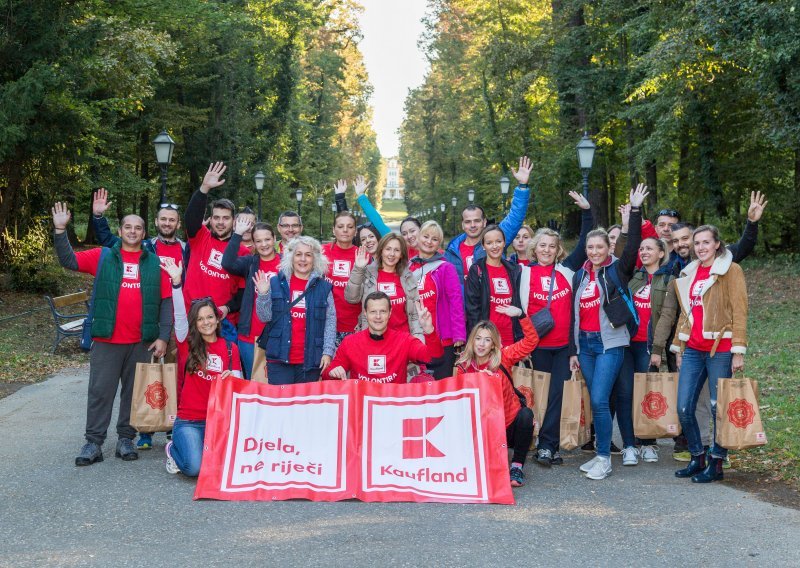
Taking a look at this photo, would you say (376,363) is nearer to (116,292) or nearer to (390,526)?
(390,526)

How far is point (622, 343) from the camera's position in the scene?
7230 millimetres

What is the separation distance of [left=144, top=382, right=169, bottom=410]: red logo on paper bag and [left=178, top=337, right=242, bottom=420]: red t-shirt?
0.18m

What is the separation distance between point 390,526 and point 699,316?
313 cm

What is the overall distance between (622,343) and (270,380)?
308 cm

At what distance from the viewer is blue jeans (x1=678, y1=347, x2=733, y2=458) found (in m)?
6.86

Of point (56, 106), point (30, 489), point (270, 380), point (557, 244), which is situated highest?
point (56, 106)

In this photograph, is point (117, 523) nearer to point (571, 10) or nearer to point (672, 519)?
point (672, 519)

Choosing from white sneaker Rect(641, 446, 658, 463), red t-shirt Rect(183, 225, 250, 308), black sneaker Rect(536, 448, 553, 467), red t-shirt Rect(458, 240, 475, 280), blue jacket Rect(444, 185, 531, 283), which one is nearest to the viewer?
black sneaker Rect(536, 448, 553, 467)

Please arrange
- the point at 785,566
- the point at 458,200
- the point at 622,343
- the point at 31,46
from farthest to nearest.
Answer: the point at 458,200, the point at 31,46, the point at 622,343, the point at 785,566

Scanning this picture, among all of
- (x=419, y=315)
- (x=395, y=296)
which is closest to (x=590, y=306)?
(x=419, y=315)

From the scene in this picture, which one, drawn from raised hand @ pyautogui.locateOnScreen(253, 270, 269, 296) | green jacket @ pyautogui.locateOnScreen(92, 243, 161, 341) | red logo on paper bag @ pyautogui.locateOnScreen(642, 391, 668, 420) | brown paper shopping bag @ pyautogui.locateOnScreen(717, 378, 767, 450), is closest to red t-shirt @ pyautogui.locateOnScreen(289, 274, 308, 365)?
raised hand @ pyautogui.locateOnScreen(253, 270, 269, 296)

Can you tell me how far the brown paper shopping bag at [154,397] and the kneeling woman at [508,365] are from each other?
256cm

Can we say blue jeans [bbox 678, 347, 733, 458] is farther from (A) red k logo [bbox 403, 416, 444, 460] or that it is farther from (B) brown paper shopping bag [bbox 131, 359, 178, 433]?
(B) brown paper shopping bag [bbox 131, 359, 178, 433]

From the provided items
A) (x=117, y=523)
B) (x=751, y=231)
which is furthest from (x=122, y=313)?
(x=751, y=231)
